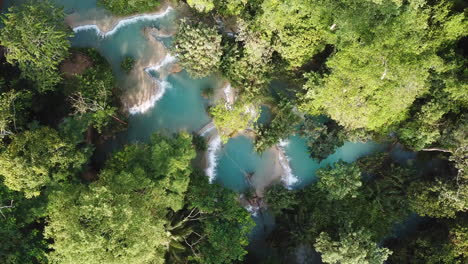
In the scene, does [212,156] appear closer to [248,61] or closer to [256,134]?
[256,134]

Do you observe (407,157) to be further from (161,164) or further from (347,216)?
(161,164)

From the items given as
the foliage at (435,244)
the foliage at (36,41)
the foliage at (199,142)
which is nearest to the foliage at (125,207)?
the foliage at (199,142)

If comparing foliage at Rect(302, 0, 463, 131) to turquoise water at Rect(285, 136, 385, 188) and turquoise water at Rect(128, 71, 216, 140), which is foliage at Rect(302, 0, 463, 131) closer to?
turquoise water at Rect(285, 136, 385, 188)

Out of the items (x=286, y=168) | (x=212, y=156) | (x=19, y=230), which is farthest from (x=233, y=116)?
(x=19, y=230)

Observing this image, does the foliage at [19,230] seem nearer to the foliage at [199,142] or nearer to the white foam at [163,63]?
the foliage at [199,142]

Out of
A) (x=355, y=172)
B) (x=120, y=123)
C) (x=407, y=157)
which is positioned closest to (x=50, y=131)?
(x=120, y=123)
